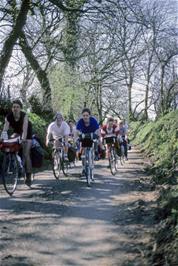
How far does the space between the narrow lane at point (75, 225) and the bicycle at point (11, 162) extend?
0.26 m

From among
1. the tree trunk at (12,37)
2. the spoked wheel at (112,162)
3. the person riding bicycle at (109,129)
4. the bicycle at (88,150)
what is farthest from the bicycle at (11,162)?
the tree trunk at (12,37)

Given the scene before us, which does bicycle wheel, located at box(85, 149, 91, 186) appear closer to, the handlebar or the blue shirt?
the handlebar

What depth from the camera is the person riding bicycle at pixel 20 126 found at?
36.2ft

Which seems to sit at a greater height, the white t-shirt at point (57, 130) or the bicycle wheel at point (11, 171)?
the white t-shirt at point (57, 130)

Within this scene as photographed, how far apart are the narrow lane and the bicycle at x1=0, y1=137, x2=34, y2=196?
10.4 inches

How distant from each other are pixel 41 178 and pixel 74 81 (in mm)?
25713

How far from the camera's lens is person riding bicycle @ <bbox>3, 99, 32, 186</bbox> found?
1103 cm

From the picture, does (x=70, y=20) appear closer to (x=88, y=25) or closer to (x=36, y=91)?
(x=88, y=25)

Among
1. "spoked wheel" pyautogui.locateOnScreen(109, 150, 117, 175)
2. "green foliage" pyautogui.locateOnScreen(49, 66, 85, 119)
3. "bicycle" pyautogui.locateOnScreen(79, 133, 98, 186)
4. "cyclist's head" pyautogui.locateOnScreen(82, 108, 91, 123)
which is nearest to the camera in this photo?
"bicycle" pyautogui.locateOnScreen(79, 133, 98, 186)

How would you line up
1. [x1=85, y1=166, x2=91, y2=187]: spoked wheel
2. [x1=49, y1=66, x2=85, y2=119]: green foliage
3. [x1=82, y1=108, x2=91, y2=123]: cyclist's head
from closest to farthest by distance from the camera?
1. [x1=85, y1=166, x2=91, y2=187]: spoked wheel
2. [x1=82, y1=108, x2=91, y2=123]: cyclist's head
3. [x1=49, y1=66, x2=85, y2=119]: green foliage

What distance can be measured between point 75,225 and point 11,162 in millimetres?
3672

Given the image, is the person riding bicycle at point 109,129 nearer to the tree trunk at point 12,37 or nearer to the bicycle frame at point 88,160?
the bicycle frame at point 88,160

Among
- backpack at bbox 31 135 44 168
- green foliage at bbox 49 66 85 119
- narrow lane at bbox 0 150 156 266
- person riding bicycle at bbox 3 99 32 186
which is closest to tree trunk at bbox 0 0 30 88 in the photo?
backpack at bbox 31 135 44 168

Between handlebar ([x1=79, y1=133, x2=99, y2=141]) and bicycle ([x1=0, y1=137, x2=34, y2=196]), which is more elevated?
handlebar ([x1=79, y1=133, x2=99, y2=141])
